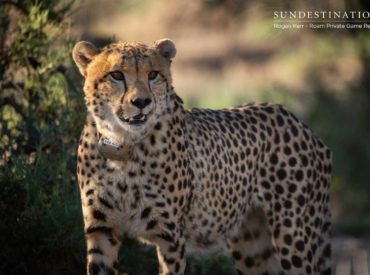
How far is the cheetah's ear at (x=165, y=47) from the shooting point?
5078 millimetres

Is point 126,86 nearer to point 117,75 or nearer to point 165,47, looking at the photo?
point 117,75

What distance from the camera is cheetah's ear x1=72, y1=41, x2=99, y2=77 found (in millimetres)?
5031

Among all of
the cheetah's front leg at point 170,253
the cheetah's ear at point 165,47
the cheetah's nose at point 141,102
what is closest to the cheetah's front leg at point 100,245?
the cheetah's front leg at point 170,253

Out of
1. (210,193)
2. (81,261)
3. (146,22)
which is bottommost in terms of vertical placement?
(81,261)

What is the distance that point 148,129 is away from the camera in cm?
493

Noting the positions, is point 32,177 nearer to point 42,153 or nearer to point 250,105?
point 42,153

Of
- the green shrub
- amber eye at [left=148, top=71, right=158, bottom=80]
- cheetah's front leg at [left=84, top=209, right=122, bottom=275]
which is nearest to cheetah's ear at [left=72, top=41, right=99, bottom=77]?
amber eye at [left=148, top=71, right=158, bottom=80]

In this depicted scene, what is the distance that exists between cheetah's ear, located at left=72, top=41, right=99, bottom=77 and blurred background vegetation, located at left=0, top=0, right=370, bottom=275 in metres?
0.95

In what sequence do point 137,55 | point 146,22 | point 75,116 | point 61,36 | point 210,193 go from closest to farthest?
point 137,55, point 210,193, point 75,116, point 61,36, point 146,22

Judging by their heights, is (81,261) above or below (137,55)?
below

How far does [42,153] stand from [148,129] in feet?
4.69

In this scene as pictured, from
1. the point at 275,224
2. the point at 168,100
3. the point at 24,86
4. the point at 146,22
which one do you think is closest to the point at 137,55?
the point at 168,100

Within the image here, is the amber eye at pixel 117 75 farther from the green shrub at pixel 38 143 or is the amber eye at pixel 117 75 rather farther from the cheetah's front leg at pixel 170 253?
the green shrub at pixel 38 143

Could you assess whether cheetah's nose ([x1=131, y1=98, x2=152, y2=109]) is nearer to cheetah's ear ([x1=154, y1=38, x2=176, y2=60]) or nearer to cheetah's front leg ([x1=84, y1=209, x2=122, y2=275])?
cheetah's ear ([x1=154, y1=38, x2=176, y2=60])
